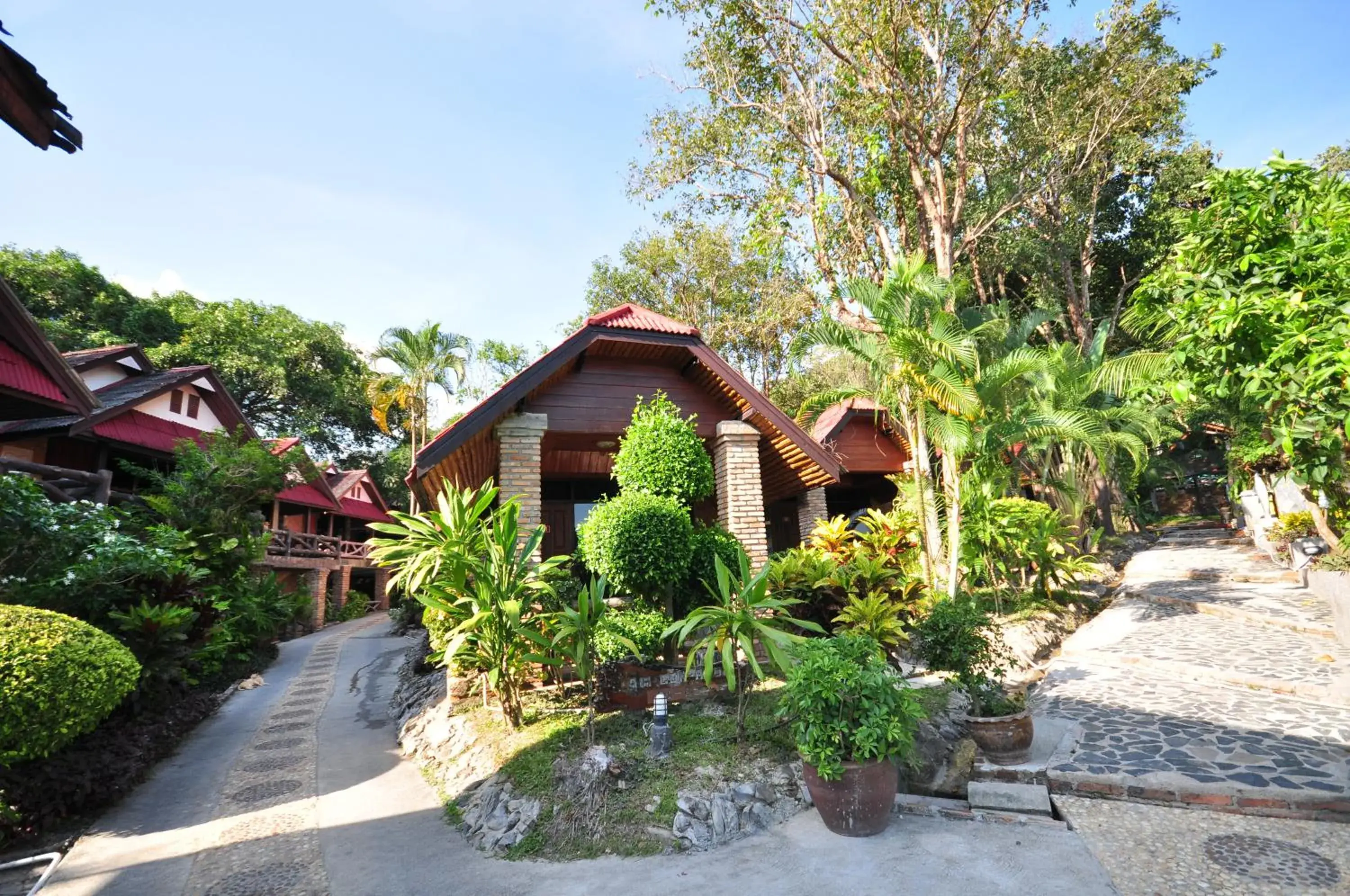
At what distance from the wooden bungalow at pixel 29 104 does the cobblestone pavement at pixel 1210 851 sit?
7337mm

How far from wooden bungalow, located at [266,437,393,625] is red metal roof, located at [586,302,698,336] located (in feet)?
27.7

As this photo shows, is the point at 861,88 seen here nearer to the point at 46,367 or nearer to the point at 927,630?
the point at 927,630

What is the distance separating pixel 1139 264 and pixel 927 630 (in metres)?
25.3

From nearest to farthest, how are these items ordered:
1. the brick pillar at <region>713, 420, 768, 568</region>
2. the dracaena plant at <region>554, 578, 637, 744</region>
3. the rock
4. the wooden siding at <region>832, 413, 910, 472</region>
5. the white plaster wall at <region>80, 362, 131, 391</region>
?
the rock < the dracaena plant at <region>554, 578, 637, 744</region> < the brick pillar at <region>713, 420, 768, 568</region> < the white plaster wall at <region>80, 362, 131, 391</region> < the wooden siding at <region>832, 413, 910, 472</region>

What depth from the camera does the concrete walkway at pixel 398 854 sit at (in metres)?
4.28

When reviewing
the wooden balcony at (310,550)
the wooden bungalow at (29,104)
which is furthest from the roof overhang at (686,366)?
the wooden balcony at (310,550)

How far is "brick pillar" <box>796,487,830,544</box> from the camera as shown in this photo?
11609 mm

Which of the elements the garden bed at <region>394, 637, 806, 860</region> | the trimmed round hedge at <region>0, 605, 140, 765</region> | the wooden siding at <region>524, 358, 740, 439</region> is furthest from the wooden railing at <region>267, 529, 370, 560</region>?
the garden bed at <region>394, 637, 806, 860</region>

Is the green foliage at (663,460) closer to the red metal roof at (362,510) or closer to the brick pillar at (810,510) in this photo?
the brick pillar at (810,510)

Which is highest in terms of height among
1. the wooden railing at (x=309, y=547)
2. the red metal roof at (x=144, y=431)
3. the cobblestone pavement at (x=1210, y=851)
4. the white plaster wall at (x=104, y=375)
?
the white plaster wall at (x=104, y=375)

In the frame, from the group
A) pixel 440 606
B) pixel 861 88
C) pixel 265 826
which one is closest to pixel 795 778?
pixel 440 606

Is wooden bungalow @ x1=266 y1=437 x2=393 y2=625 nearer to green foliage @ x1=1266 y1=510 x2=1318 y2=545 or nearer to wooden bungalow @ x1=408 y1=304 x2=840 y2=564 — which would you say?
wooden bungalow @ x1=408 y1=304 x2=840 y2=564

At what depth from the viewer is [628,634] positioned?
23.4 feet

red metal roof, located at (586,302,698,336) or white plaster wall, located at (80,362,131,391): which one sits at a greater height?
white plaster wall, located at (80,362,131,391)
